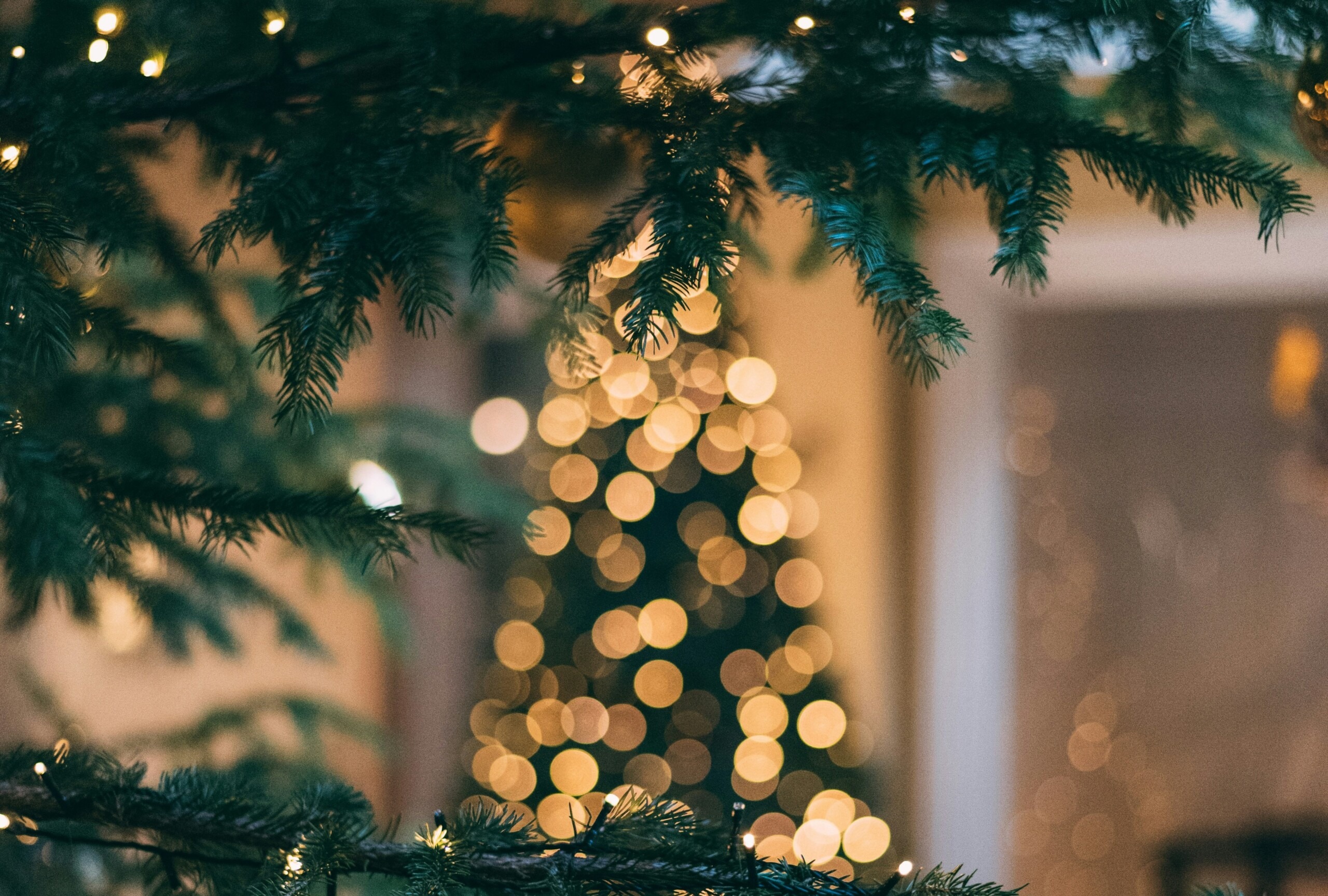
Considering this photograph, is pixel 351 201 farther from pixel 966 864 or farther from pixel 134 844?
pixel 966 864

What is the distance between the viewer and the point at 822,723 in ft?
7.07

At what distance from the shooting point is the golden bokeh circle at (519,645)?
2.30 m

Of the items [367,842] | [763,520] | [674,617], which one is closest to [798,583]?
[763,520]

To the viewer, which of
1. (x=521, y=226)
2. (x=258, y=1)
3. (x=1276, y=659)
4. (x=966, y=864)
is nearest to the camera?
(x=258, y=1)

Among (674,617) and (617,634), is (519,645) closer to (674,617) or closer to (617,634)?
(617,634)

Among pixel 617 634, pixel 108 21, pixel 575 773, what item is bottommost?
pixel 575 773

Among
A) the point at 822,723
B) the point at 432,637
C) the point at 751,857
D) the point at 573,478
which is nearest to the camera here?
the point at 751,857

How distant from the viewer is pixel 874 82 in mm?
503

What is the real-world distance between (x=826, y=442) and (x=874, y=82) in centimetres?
188

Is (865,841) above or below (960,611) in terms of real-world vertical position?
below

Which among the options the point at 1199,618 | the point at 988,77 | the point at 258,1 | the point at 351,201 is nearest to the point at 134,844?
the point at 351,201

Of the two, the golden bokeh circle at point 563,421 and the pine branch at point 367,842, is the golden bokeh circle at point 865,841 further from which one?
the pine branch at point 367,842

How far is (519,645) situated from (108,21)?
1908 mm

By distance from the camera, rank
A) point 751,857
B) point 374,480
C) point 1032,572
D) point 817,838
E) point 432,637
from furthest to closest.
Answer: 1. point 1032,572
2. point 432,637
3. point 817,838
4. point 374,480
5. point 751,857
